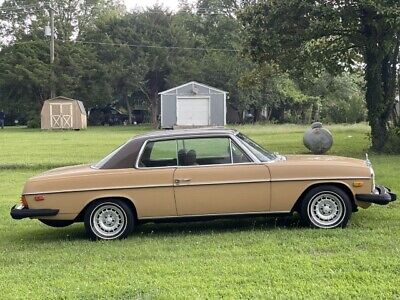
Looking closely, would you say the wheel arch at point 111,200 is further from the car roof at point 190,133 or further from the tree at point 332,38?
the tree at point 332,38

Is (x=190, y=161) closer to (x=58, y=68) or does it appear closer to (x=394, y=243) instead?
(x=394, y=243)

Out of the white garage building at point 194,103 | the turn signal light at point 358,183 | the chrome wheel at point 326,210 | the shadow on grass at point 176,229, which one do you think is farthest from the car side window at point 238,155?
the white garage building at point 194,103

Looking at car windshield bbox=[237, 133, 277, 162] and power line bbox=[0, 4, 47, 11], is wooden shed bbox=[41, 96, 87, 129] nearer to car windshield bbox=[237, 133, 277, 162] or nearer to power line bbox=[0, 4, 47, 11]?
power line bbox=[0, 4, 47, 11]

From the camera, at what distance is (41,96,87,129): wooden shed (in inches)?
1865

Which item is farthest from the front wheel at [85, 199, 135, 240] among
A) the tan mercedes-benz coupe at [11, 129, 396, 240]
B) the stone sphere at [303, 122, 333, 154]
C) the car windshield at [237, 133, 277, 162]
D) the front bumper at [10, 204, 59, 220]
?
the stone sphere at [303, 122, 333, 154]

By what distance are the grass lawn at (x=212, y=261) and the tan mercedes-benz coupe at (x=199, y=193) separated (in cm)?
30

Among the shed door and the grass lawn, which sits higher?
the shed door

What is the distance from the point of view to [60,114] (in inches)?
1865

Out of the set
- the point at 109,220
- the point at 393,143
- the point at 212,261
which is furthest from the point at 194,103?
the point at 212,261

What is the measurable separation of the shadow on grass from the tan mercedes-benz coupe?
0.36 metres

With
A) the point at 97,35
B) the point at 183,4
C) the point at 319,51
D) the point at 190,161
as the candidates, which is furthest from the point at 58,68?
the point at 190,161

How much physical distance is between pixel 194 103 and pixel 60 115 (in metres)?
11.2

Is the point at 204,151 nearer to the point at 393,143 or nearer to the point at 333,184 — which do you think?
the point at 333,184

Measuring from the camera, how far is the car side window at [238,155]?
754cm
